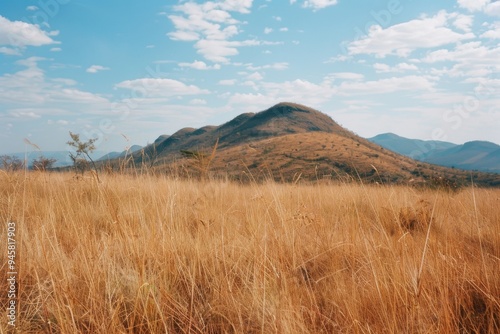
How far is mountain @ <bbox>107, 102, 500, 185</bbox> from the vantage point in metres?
35.0

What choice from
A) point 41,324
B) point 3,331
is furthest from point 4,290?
point 3,331

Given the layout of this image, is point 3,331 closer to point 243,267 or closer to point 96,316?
point 96,316

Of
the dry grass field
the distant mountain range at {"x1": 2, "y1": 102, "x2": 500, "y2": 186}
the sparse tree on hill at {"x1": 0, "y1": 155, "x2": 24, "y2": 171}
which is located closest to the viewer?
the dry grass field

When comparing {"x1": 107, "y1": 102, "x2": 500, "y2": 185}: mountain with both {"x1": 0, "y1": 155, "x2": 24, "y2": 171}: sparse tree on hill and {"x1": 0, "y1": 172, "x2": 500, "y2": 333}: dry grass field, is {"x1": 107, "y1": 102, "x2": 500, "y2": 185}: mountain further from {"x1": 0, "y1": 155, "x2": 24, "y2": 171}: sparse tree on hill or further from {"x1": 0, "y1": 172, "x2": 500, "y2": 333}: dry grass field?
{"x1": 0, "y1": 155, "x2": 24, "y2": 171}: sparse tree on hill

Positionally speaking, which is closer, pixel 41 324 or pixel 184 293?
pixel 41 324

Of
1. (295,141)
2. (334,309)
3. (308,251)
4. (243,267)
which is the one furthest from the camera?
(295,141)

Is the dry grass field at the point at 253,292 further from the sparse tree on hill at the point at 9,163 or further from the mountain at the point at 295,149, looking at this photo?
the sparse tree on hill at the point at 9,163

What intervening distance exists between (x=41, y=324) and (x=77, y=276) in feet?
0.91

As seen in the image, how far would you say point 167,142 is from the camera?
122250 millimetres

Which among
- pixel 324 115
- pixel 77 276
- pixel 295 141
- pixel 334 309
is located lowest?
pixel 334 309

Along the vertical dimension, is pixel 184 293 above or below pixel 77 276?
below

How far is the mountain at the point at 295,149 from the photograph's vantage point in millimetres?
34969

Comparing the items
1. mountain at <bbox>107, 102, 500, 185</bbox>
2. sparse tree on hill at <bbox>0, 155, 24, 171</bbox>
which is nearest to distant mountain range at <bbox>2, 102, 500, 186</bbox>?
mountain at <bbox>107, 102, 500, 185</bbox>

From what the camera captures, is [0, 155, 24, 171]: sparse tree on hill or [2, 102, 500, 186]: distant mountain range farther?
[2, 102, 500, 186]: distant mountain range
